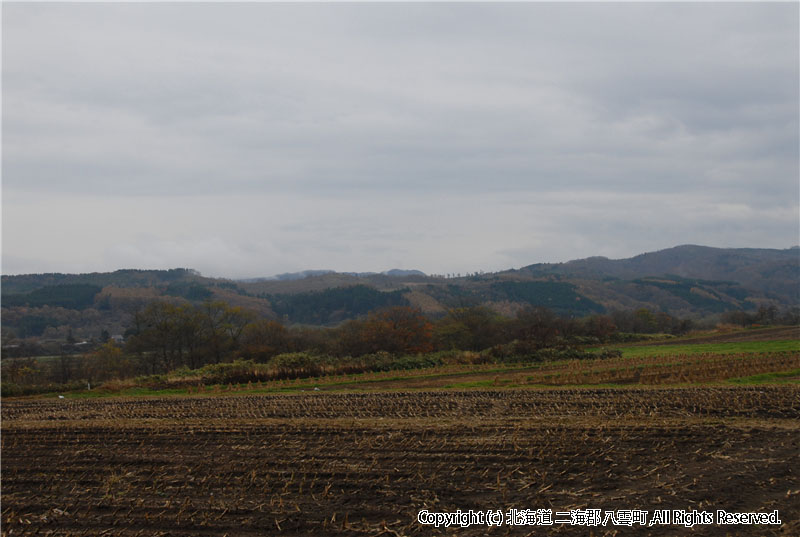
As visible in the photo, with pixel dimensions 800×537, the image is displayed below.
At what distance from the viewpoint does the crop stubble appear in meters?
9.13

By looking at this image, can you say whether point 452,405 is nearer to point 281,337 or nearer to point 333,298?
point 281,337

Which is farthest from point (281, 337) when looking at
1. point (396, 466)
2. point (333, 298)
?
point (333, 298)

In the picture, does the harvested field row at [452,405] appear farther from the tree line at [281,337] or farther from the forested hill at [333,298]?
the forested hill at [333,298]

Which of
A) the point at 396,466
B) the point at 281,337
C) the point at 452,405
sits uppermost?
the point at 396,466

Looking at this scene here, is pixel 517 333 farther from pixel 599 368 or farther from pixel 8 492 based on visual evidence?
pixel 8 492

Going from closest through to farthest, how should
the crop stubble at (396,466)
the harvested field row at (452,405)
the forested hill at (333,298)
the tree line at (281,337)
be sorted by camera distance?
1. the crop stubble at (396,466)
2. the harvested field row at (452,405)
3. the tree line at (281,337)
4. the forested hill at (333,298)

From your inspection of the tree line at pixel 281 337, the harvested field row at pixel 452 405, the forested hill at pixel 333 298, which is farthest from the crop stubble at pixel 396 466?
the forested hill at pixel 333 298

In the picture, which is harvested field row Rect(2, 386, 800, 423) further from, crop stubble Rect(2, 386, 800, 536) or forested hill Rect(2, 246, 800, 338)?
forested hill Rect(2, 246, 800, 338)

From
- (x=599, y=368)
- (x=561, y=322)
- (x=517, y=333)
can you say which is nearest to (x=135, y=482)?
(x=599, y=368)

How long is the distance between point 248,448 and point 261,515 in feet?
14.7

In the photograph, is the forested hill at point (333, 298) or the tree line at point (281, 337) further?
the forested hill at point (333, 298)

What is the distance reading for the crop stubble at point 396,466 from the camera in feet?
30.0

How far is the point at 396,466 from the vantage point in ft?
37.6

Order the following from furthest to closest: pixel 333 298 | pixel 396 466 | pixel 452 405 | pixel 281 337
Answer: pixel 333 298
pixel 281 337
pixel 452 405
pixel 396 466
